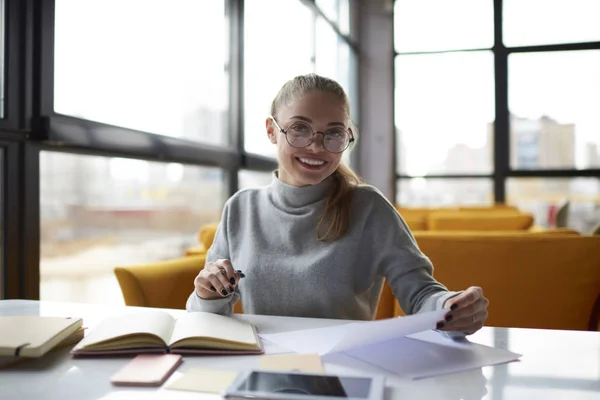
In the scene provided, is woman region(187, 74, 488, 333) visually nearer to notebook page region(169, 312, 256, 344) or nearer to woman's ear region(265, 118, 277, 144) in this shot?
woman's ear region(265, 118, 277, 144)

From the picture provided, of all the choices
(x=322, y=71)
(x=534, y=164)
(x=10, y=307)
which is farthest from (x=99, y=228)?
(x=534, y=164)

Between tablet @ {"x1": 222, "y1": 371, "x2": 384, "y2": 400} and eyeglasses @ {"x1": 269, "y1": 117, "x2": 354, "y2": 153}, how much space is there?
67cm

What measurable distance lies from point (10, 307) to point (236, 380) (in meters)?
0.73

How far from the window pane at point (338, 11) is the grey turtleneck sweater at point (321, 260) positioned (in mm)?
4316

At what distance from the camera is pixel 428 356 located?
80cm

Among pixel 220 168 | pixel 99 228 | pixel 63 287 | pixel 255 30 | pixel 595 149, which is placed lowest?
pixel 63 287

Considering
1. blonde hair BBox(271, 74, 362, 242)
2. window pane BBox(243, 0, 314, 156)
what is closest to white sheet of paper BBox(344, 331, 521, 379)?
blonde hair BBox(271, 74, 362, 242)

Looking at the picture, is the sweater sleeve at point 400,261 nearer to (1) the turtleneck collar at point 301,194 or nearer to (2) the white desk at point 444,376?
(1) the turtleneck collar at point 301,194

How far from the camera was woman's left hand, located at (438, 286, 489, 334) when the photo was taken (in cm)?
88

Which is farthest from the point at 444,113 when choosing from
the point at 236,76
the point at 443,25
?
the point at 236,76

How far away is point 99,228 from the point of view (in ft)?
7.67

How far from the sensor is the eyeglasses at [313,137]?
124 cm

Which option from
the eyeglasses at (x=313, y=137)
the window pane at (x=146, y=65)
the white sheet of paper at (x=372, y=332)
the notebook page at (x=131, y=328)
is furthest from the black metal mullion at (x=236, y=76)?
the white sheet of paper at (x=372, y=332)

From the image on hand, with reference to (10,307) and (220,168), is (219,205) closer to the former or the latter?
(220,168)
